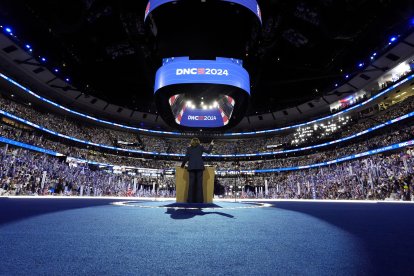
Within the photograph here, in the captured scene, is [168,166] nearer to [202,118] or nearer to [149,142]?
[149,142]

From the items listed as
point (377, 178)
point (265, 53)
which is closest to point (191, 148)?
point (377, 178)

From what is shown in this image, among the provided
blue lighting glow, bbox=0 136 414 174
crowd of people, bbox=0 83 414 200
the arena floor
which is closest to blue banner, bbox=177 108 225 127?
crowd of people, bbox=0 83 414 200

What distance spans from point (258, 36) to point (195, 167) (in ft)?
49.7

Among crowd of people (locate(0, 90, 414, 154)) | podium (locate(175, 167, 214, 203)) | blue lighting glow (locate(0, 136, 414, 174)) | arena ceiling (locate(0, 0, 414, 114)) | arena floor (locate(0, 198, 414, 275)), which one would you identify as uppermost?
arena ceiling (locate(0, 0, 414, 114))

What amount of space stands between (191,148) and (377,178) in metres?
13.7

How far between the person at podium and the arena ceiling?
12.9 metres

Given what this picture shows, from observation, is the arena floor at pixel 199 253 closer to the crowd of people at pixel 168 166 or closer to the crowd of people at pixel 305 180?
the crowd of people at pixel 168 166

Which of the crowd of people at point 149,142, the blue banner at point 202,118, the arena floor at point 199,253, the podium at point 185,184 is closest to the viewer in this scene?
the arena floor at point 199,253

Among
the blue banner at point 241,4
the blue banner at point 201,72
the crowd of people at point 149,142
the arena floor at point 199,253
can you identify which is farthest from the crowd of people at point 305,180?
the crowd of people at point 149,142

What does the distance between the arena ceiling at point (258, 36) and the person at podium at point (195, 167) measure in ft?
42.4

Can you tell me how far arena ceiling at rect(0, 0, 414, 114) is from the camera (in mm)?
17359

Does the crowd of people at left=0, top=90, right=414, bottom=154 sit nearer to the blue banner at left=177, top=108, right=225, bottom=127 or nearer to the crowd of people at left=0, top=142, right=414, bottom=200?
the crowd of people at left=0, top=142, right=414, bottom=200

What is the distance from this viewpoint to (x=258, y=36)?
59.6 ft

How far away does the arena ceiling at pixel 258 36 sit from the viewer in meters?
17.4
